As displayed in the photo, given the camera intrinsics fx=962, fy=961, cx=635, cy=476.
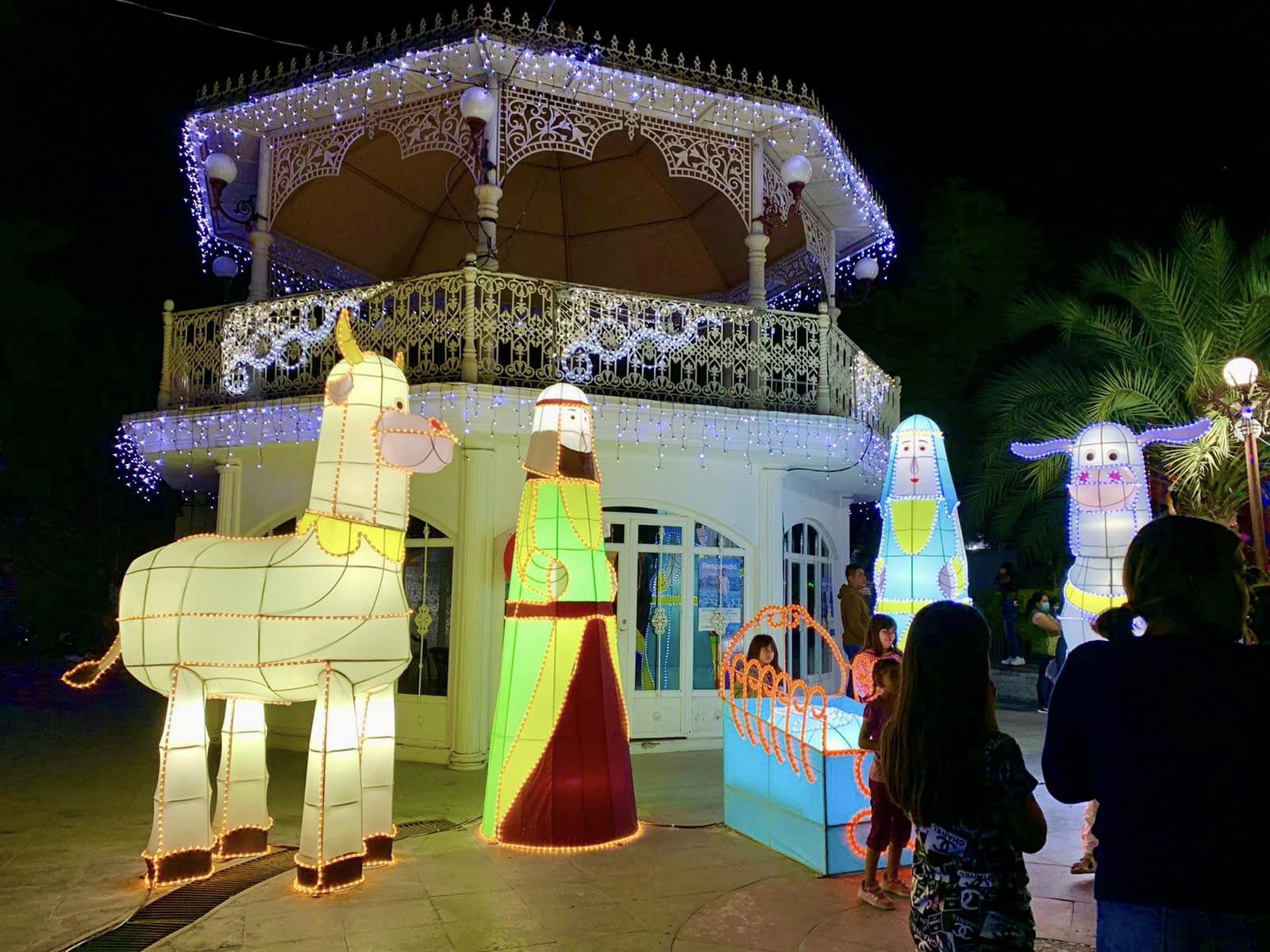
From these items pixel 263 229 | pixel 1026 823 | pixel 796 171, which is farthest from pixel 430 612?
pixel 1026 823

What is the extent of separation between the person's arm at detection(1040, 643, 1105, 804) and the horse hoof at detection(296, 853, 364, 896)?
4342mm

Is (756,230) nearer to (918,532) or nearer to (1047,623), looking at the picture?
(918,532)

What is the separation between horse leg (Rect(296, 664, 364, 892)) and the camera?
211 inches

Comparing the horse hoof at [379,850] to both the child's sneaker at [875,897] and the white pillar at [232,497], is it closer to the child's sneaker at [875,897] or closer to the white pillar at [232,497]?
the child's sneaker at [875,897]

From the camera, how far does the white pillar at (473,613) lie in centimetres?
932

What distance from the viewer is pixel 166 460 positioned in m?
11.0

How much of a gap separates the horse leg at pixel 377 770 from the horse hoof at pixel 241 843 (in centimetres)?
86

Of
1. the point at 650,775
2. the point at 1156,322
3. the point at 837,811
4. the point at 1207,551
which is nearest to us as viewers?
the point at 1207,551

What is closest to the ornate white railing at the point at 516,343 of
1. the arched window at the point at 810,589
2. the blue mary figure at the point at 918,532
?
the arched window at the point at 810,589

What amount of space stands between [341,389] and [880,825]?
403cm

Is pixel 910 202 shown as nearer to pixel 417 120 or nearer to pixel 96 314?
pixel 417 120

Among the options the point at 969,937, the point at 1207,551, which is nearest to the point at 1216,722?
the point at 1207,551

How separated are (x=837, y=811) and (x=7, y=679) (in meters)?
19.5

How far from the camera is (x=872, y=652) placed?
259 inches
